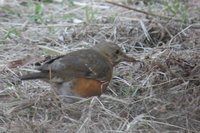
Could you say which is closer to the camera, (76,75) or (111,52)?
(76,75)

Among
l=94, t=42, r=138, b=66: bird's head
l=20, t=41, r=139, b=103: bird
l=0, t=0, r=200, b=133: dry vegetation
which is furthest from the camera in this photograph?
l=94, t=42, r=138, b=66: bird's head

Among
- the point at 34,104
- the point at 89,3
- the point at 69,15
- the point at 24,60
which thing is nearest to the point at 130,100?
the point at 34,104

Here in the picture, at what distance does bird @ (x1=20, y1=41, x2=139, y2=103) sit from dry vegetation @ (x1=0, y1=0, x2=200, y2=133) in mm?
84

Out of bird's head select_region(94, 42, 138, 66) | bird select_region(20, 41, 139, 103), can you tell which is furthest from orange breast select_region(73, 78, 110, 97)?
bird's head select_region(94, 42, 138, 66)

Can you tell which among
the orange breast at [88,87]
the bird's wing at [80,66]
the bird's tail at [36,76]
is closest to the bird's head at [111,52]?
the bird's wing at [80,66]

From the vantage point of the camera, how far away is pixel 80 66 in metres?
5.09

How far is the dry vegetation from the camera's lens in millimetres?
4746

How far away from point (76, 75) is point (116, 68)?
1092 mm

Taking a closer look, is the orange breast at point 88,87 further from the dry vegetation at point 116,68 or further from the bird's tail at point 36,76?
the bird's tail at point 36,76

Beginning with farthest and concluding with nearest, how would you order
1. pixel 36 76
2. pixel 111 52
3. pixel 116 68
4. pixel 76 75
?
1. pixel 116 68
2. pixel 111 52
3. pixel 76 75
4. pixel 36 76

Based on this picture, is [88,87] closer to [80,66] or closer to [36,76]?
[80,66]

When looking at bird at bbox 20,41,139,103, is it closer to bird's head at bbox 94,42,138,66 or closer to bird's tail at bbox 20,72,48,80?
bird's tail at bbox 20,72,48,80

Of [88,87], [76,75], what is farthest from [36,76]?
[88,87]

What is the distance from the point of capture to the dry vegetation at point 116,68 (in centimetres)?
475
